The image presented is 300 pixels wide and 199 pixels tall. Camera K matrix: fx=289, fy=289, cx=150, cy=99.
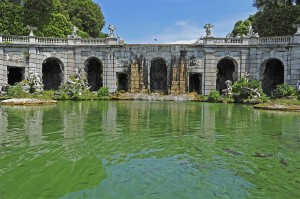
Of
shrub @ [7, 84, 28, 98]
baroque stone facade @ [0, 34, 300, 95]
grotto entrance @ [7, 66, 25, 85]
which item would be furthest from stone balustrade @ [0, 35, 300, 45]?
shrub @ [7, 84, 28, 98]

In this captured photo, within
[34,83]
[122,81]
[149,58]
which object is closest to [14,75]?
[34,83]

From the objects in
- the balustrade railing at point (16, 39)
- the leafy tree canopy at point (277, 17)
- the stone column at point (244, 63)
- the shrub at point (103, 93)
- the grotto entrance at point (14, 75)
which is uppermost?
the leafy tree canopy at point (277, 17)

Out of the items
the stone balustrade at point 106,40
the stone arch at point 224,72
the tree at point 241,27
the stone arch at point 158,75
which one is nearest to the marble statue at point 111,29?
the stone balustrade at point 106,40

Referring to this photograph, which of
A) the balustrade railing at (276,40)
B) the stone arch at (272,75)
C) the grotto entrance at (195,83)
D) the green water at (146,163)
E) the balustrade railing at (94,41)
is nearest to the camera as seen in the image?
the green water at (146,163)

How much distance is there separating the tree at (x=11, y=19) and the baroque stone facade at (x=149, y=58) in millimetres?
4741

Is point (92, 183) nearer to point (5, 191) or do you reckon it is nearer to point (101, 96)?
point (5, 191)

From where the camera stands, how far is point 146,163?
258 inches

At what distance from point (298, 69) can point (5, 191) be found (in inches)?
1215

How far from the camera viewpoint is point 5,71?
31.7 metres

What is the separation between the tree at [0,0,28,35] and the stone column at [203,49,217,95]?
2353 cm

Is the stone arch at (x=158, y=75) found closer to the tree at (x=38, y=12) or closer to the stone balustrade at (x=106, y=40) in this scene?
the stone balustrade at (x=106, y=40)

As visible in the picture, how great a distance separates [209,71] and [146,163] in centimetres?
2798

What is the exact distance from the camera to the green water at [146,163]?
16.3 ft

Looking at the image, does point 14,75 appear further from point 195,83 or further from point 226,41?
point 226,41
